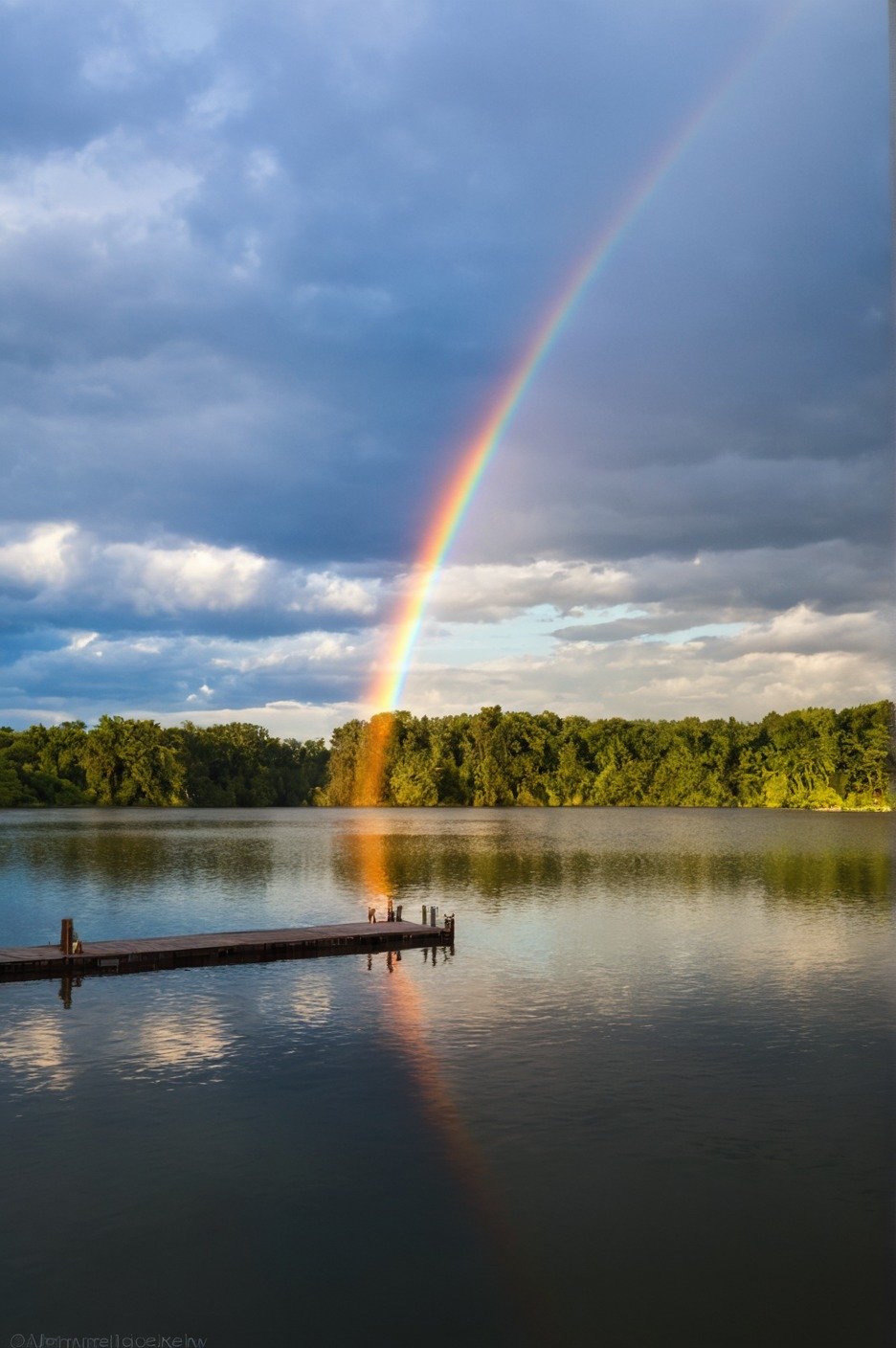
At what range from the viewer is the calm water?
13750mm

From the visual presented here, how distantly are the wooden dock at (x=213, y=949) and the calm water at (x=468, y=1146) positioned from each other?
1002 millimetres

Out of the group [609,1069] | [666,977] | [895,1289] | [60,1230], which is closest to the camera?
[895,1289]

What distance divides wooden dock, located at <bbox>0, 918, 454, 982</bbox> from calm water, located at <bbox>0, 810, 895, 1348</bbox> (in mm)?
1002

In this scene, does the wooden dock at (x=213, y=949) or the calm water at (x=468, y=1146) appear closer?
the calm water at (x=468, y=1146)

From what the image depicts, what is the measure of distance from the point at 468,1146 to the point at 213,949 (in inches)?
775

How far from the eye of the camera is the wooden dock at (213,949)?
1341 inches

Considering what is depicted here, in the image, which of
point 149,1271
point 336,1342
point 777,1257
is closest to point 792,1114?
point 777,1257

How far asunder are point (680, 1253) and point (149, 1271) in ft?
24.3

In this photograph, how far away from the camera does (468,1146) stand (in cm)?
1889

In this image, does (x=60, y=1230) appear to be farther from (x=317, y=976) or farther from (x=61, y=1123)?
(x=317, y=976)

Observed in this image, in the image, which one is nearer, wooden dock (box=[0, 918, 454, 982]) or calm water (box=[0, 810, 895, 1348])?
calm water (box=[0, 810, 895, 1348])

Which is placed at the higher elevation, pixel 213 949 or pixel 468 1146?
pixel 213 949

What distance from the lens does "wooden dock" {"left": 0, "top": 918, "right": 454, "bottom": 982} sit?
112ft

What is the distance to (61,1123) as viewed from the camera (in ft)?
64.6
